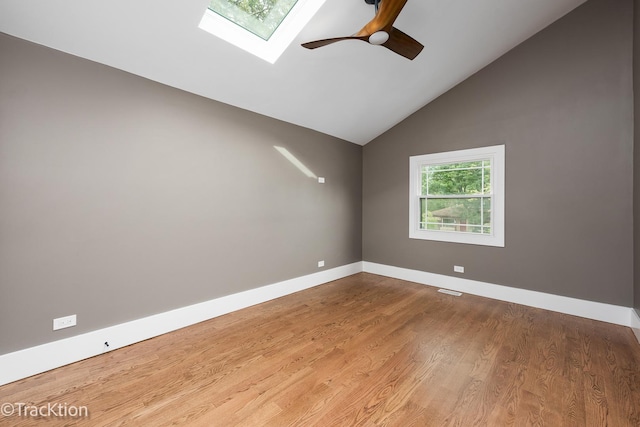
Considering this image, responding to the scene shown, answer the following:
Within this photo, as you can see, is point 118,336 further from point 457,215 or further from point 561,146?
point 561,146

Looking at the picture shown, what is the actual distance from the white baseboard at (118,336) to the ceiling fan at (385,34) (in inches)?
111

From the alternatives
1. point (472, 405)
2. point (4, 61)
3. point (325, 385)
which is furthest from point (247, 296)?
point (4, 61)

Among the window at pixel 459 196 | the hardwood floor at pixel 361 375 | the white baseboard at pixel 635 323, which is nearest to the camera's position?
the hardwood floor at pixel 361 375

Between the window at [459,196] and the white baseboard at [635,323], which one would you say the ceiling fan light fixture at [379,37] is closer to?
the window at [459,196]

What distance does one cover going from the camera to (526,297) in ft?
11.3

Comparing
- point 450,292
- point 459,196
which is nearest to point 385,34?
point 459,196

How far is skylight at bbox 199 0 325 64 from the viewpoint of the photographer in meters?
2.38

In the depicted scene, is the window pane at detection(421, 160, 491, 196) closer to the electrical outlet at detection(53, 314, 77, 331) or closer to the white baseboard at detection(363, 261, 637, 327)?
the white baseboard at detection(363, 261, 637, 327)

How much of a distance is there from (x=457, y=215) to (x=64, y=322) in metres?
4.67

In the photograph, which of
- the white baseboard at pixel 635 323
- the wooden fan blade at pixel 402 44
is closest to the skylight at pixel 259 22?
the wooden fan blade at pixel 402 44

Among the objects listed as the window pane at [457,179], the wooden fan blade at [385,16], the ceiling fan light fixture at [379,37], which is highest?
the wooden fan blade at [385,16]

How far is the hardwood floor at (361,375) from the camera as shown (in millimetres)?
1634

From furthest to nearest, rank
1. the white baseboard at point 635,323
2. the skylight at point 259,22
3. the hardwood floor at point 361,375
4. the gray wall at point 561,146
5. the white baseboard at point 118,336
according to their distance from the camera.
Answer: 1. the gray wall at point 561,146
2. the white baseboard at point 635,323
3. the skylight at point 259,22
4. the white baseboard at point 118,336
5. the hardwood floor at point 361,375

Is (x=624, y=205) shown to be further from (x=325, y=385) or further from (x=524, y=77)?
(x=325, y=385)
